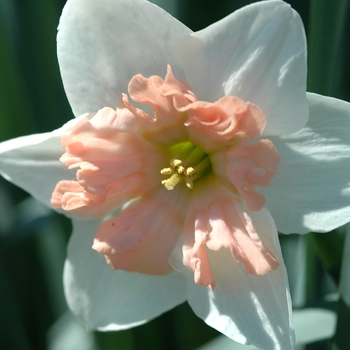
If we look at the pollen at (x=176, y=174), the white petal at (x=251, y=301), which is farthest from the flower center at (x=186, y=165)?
the white petal at (x=251, y=301)

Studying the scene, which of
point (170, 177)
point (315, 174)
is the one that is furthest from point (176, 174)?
point (315, 174)

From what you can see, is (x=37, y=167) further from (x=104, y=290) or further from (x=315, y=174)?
(x=315, y=174)

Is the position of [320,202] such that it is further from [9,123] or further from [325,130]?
[9,123]

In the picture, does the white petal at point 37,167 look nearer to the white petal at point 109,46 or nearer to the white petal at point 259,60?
the white petal at point 109,46

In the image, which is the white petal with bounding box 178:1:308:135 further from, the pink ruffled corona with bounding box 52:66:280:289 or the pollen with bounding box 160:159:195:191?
the pollen with bounding box 160:159:195:191

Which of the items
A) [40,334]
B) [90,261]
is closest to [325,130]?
[90,261]

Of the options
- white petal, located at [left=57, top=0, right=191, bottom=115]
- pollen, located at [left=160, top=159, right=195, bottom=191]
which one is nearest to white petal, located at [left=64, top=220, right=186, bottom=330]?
pollen, located at [left=160, top=159, right=195, bottom=191]

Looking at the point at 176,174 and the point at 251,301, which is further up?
the point at 176,174
